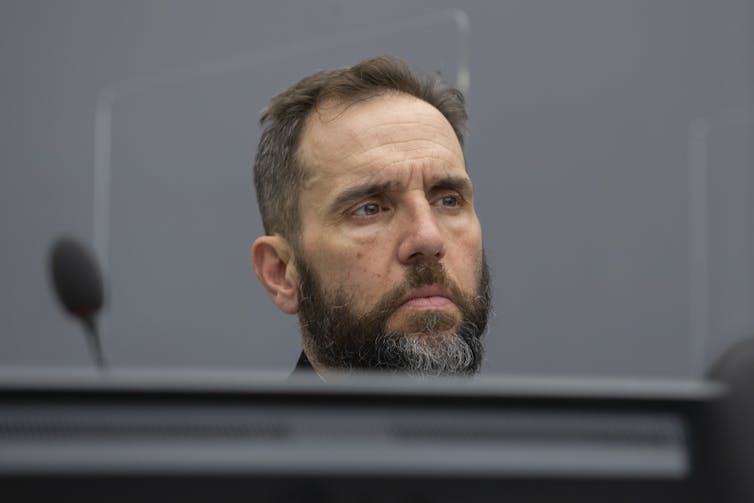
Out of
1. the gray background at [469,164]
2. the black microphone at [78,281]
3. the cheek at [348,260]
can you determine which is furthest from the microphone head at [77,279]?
the gray background at [469,164]

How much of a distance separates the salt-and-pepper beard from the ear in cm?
9

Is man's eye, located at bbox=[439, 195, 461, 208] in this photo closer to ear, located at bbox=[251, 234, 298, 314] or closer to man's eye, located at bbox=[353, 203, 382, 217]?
man's eye, located at bbox=[353, 203, 382, 217]

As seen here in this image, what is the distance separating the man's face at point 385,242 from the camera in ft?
4.31

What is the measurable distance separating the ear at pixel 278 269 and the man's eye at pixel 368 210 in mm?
163

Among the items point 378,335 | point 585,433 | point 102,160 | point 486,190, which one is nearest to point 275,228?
point 378,335

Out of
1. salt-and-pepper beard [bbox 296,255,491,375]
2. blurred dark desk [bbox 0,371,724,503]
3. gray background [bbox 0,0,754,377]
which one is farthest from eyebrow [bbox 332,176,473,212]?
blurred dark desk [bbox 0,371,724,503]

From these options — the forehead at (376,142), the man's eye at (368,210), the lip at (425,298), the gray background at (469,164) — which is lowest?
the lip at (425,298)

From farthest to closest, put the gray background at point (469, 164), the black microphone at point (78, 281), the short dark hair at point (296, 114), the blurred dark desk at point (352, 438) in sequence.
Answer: the gray background at point (469, 164)
the short dark hair at point (296, 114)
the black microphone at point (78, 281)
the blurred dark desk at point (352, 438)

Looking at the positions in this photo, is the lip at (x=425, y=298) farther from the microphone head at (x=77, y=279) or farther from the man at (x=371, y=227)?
the microphone head at (x=77, y=279)

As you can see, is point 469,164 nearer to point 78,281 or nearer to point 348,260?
point 348,260

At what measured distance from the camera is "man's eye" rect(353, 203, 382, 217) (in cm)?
136

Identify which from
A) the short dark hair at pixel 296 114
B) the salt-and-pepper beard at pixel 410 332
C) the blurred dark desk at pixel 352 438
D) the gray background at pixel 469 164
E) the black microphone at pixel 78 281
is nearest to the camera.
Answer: the blurred dark desk at pixel 352 438

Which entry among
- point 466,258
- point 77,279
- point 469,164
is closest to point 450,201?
point 466,258

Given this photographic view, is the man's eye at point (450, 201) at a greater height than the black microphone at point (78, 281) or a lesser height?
greater
